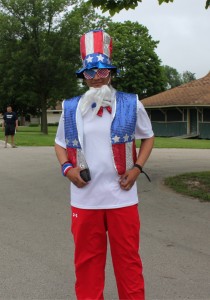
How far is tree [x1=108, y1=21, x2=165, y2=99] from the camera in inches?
2173

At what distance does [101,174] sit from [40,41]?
104ft

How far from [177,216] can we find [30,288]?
314 centimetres

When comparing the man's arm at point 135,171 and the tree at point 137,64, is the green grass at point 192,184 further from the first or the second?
the tree at point 137,64

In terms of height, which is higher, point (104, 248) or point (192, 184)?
point (104, 248)

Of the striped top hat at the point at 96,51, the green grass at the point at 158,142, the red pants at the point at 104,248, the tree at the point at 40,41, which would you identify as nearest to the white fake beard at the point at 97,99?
the striped top hat at the point at 96,51

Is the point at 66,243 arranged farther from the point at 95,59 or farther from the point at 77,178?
the point at 95,59

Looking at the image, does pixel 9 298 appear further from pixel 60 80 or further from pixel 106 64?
pixel 60 80

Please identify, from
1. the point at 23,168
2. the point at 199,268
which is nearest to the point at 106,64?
the point at 199,268

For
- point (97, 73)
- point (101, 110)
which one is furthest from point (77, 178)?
point (97, 73)

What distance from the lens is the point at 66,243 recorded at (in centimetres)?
538

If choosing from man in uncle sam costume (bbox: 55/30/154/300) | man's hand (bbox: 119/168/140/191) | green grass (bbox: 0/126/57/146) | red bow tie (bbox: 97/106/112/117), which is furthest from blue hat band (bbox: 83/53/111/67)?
green grass (bbox: 0/126/57/146)

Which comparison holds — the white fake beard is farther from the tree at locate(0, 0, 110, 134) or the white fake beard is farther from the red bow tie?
the tree at locate(0, 0, 110, 134)

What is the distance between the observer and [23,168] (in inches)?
475

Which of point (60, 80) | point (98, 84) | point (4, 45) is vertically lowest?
point (98, 84)
